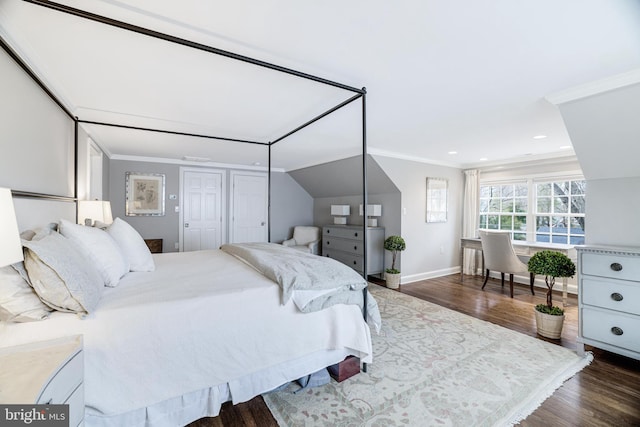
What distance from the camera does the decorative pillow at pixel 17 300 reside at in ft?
3.87

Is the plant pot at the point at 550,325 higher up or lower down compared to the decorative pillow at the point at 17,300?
lower down

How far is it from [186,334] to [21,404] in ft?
2.36

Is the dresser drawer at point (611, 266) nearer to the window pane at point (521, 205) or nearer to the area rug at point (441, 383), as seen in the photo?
the area rug at point (441, 383)

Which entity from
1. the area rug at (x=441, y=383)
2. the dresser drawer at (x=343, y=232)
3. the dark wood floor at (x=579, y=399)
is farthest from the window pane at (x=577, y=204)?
the dresser drawer at (x=343, y=232)

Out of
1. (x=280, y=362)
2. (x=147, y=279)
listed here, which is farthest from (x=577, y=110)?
(x=147, y=279)

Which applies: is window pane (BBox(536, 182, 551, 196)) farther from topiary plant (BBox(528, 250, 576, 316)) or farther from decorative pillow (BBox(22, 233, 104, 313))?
decorative pillow (BBox(22, 233, 104, 313))

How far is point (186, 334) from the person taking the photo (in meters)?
1.47

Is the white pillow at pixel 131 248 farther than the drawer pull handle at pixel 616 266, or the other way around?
the drawer pull handle at pixel 616 266

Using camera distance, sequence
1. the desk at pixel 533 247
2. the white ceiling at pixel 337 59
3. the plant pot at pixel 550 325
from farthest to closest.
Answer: the desk at pixel 533 247, the plant pot at pixel 550 325, the white ceiling at pixel 337 59

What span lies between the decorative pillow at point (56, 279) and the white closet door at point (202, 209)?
444cm

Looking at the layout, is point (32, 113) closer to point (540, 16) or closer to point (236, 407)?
point (236, 407)

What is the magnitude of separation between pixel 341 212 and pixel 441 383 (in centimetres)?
385

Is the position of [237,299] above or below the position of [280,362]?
above

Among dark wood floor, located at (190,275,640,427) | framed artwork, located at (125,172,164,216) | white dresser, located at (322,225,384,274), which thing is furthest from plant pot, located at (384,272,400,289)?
framed artwork, located at (125,172,164,216)
